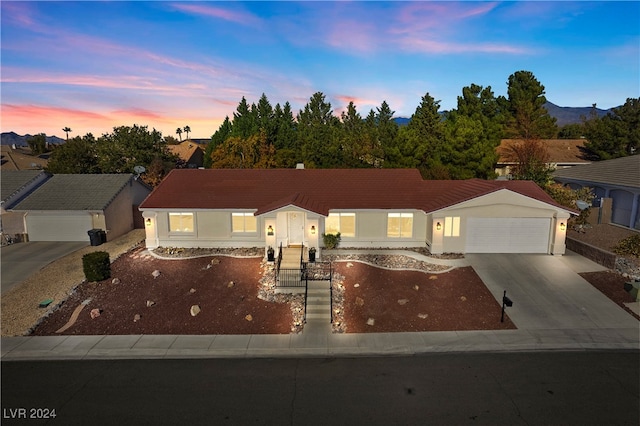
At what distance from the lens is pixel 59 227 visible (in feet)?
84.3

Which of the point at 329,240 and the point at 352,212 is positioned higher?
the point at 352,212

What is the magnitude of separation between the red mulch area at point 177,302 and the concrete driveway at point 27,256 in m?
4.54

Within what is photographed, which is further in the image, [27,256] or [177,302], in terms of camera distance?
[27,256]

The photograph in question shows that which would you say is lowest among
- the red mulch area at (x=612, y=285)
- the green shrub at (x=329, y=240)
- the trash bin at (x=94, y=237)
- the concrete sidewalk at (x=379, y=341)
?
the concrete sidewalk at (x=379, y=341)

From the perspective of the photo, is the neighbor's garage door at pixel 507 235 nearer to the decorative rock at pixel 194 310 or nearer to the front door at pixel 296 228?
the front door at pixel 296 228

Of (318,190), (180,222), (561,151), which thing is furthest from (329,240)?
(561,151)

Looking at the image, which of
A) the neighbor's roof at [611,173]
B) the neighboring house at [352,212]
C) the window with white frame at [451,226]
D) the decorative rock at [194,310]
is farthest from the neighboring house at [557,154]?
the decorative rock at [194,310]

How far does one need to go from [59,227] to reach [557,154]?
5241cm

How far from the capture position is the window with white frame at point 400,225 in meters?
22.2

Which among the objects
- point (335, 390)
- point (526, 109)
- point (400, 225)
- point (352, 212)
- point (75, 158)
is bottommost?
point (335, 390)

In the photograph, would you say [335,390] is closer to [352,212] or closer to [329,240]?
[329,240]

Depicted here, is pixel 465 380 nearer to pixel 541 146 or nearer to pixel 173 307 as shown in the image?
pixel 173 307

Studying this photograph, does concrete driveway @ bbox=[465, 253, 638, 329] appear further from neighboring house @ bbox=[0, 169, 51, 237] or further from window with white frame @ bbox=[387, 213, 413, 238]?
neighboring house @ bbox=[0, 169, 51, 237]

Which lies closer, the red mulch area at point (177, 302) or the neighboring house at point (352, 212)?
the red mulch area at point (177, 302)
